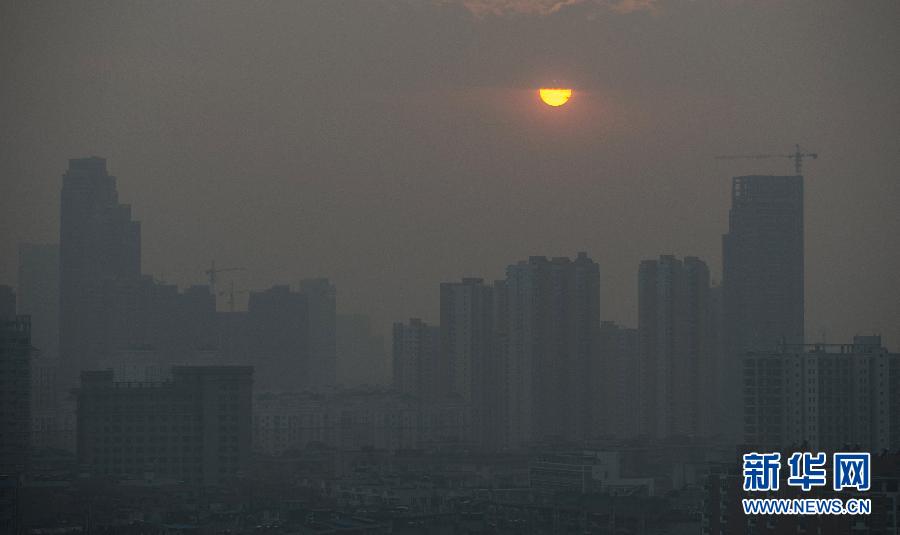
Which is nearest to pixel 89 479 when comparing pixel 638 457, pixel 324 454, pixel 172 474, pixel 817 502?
pixel 172 474

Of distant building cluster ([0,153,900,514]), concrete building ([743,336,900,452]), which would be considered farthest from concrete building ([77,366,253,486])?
concrete building ([743,336,900,452])

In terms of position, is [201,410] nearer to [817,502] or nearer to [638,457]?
[638,457]

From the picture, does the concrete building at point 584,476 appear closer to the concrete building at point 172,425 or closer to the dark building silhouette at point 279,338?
the concrete building at point 172,425

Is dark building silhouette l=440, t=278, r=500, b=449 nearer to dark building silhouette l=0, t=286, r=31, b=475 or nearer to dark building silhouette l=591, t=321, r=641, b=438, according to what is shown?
dark building silhouette l=591, t=321, r=641, b=438
